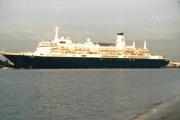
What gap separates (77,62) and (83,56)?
2.49 m

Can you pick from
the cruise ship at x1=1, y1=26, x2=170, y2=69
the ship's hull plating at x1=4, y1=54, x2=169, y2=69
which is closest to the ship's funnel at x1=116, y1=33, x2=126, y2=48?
the cruise ship at x1=1, y1=26, x2=170, y2=69

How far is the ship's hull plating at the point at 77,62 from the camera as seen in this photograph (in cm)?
6131

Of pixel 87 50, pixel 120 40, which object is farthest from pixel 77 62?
pixel 120 40

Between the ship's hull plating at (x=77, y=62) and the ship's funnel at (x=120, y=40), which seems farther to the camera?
Answer: the ship's funnel at (x=120, y=40)

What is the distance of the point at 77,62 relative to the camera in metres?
67.1

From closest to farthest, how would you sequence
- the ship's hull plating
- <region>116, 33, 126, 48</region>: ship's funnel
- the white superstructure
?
the ship's hull plating
the white superstructure
<region>116, 33, 126, 48</region>: ship's funnel

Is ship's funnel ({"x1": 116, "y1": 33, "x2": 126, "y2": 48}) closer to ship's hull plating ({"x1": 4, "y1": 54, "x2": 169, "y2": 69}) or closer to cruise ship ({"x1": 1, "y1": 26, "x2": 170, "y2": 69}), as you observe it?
cruise ship ({"x1": 1, "y1": 26, "x2": 170, "y2": 69})

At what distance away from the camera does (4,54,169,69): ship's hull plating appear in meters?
61.3

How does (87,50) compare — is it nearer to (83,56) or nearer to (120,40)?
(83,56)

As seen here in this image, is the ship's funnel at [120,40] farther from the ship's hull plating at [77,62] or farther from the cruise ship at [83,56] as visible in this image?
the ship's hull plating at [77,62]

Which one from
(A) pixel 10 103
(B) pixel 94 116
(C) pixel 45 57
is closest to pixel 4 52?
(C) pixel 45 57

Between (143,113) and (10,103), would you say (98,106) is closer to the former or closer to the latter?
(143,113)

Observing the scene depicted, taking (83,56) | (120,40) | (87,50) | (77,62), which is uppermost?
(120,40)

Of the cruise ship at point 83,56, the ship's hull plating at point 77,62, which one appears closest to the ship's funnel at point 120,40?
the cruise ship at point 83,56
